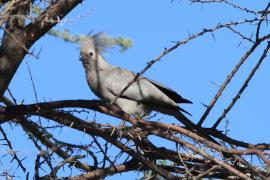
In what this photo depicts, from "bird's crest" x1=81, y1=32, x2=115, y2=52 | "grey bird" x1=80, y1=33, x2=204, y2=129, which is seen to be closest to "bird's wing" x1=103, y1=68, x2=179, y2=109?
"grey bird" x1=80, y1=33, x2=204, y2=129

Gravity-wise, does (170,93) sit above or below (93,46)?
below

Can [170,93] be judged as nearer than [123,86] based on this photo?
Yes

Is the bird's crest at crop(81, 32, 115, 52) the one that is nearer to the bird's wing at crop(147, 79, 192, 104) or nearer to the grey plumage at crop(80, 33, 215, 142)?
the grey plumage at crop(80, 33, 215, 142)

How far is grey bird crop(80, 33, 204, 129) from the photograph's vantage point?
5801 millimetres

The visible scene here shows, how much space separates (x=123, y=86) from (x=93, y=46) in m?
0.56

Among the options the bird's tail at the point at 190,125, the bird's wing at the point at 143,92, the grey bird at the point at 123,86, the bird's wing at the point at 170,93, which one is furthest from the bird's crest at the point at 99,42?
the bird's tail at the point at 190,125

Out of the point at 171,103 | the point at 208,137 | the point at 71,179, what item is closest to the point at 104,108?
the point at 71,179

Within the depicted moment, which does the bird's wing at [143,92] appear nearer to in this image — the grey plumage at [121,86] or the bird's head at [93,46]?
the grey plumage at [121,86]

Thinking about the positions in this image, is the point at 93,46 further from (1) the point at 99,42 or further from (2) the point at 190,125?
(2) the point at 190,125

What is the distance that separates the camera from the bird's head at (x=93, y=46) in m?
6.19

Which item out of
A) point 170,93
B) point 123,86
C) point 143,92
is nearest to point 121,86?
point 123,86

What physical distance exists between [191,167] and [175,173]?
6.7 inches

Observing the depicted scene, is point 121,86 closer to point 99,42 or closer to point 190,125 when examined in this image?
point 99,42

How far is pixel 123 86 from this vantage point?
19.8 feet
